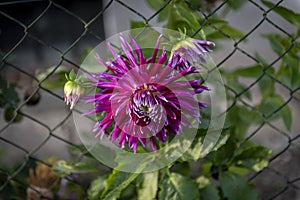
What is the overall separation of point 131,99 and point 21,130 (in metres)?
1.89

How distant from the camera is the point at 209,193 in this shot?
1446mm

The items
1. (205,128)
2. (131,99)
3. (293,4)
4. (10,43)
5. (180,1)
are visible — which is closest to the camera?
(131,99)

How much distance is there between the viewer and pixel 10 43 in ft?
10.7

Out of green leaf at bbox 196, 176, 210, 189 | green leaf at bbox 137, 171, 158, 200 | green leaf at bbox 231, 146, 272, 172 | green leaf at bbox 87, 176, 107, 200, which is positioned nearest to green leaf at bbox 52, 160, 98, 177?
green leaf at bbox 87, 176, 107, 200

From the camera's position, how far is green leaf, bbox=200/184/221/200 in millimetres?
1434

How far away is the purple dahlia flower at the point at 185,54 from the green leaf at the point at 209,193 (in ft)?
1.56

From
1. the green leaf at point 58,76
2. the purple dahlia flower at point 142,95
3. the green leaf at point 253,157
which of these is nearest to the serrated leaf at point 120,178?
the purple dahlia flower at point 142,95

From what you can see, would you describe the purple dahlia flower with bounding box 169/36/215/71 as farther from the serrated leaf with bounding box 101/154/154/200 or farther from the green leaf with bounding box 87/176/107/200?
the green leaf with bounding box 87/176/107/200

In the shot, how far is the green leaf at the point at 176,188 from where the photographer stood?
1.33m

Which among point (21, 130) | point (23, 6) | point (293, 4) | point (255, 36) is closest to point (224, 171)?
point (293, 4)

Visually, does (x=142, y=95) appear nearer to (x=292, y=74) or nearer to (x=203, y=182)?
(x=203, y=182)

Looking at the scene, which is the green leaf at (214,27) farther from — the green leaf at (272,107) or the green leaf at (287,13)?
the green leaf at (272,107)

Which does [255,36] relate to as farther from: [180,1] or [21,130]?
[180,1]

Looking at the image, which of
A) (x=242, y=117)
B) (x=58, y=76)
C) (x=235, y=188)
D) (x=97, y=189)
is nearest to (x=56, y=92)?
(x=58, y=76)
